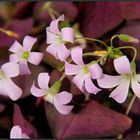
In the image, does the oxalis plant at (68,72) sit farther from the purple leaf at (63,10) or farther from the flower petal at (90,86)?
the purple leaf at (63,10)

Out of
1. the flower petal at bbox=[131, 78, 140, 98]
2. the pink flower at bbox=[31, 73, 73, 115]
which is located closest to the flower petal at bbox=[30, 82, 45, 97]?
the pink flower at bbox=[31, 73, 73, 115]

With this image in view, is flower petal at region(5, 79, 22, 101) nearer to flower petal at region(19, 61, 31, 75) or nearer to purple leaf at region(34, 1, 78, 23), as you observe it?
flower petal at region(19, 61, 31, 75)

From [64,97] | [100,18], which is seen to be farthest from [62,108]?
[100,18]

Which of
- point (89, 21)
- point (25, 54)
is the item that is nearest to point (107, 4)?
point (89, 21)

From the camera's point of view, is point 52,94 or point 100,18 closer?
point 52,94

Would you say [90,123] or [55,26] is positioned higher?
[55,26]

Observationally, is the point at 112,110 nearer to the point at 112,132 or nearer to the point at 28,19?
the point at 112,132

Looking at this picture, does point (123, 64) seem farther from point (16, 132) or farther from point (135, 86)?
point (16, 132)
